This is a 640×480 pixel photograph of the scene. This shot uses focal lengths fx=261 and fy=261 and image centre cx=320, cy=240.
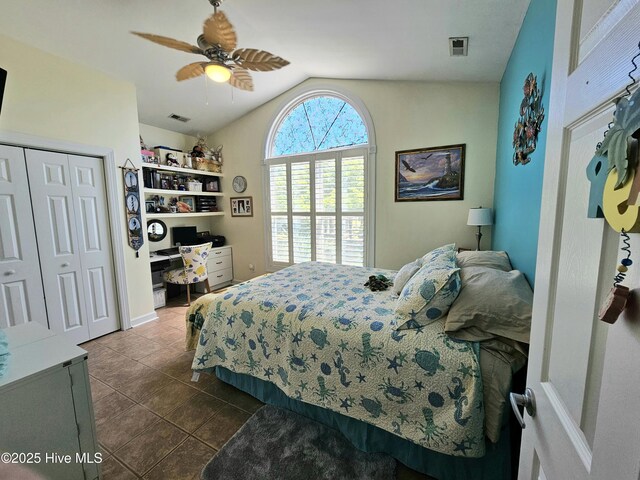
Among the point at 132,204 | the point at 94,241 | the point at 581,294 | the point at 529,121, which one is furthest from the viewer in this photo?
the point at 132,204

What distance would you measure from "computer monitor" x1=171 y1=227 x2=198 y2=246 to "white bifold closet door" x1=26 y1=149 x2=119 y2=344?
52.0 inches

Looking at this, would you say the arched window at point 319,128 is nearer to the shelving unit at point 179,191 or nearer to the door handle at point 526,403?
the shelving unit at point 179,191

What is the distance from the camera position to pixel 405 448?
4.78ft

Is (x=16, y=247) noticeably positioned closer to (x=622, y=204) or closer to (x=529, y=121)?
(x=622, y=204)

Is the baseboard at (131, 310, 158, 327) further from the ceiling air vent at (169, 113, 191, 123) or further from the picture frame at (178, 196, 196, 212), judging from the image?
the ceiling air vent at (169, 113, 191, 123)

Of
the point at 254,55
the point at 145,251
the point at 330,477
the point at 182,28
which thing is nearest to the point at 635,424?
the point at 330,477

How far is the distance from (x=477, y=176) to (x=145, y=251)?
13.8ft

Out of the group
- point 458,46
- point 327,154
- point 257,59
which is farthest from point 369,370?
point 327,154

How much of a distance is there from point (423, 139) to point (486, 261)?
6.53ft

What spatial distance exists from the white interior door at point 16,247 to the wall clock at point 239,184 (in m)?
2.63

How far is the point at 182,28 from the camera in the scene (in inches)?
99.5

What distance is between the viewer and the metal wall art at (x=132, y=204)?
3.12 m

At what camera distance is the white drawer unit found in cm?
453

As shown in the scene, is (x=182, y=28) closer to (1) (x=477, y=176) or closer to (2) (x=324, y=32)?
(2) (x=324, y=32)
